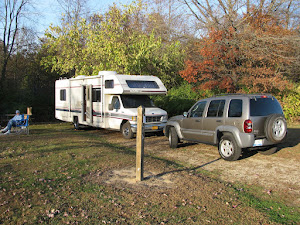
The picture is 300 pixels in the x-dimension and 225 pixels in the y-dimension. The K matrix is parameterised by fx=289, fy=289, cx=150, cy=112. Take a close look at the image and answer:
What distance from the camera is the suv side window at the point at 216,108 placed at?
8.41 m

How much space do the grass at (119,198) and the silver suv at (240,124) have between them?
1425mm

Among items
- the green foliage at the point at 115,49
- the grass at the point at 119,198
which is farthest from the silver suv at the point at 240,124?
the green foliage at the point at 115,49

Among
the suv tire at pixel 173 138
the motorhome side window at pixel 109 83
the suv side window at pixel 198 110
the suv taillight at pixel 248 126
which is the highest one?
the motorhome side window at pixel 109 83

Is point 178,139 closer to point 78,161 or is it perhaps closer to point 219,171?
point 219,171

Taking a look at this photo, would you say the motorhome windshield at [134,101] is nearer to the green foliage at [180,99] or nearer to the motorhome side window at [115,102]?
the motorhome side window at [115,102]

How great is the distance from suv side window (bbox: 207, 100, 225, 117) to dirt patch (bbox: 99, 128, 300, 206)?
1307mm

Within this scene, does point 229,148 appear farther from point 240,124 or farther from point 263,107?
point 263,107

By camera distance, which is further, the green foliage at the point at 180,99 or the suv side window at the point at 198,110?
the green foliage at the point at 180,99

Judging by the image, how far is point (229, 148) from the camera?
316 inches

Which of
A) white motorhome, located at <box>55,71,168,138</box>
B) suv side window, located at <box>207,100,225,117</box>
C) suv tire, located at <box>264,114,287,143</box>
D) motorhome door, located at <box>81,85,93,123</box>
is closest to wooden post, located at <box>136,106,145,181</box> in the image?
suv side window, located at <box>207,100,225,117</box>

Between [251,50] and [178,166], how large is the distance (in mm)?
8626

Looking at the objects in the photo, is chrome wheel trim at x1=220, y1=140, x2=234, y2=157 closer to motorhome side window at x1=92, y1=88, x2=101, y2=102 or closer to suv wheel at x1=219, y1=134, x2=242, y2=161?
suv wheel at x1=219, y1=134, x2=242, y2=161

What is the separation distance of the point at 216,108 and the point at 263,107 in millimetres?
1352

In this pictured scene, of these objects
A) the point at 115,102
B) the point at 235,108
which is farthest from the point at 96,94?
the point at 235,108
